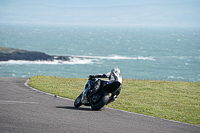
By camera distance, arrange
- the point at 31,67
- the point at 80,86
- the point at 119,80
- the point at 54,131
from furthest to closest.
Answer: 1. the point at 31,67
2. the point at 80,86
3. the point at 119,80
4. the point at 54,131

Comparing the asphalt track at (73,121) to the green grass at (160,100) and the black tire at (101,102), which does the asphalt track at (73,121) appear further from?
the green grass at (160,100)

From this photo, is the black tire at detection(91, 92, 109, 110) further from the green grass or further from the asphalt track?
the green grass

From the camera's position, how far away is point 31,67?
86.8m

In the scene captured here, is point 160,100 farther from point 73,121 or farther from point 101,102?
point 73,121

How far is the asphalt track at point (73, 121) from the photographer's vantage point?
27.8 ft

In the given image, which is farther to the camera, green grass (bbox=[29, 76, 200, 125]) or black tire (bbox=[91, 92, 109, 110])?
green grass (bbox=[29, 76, 200, 125])

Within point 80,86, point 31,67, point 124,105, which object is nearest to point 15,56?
point 31,67

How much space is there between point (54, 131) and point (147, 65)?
95538 mm

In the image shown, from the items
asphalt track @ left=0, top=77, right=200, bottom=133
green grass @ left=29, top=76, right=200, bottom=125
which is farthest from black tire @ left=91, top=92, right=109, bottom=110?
green grass @ left=29, top=76, right=200, bottom=125

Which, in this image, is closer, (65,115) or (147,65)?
(65,115)

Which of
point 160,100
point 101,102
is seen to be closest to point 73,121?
point 101,102

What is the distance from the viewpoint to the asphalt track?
27.8 feet

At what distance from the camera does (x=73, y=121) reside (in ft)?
30.6

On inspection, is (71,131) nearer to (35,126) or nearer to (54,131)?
(54,131)
